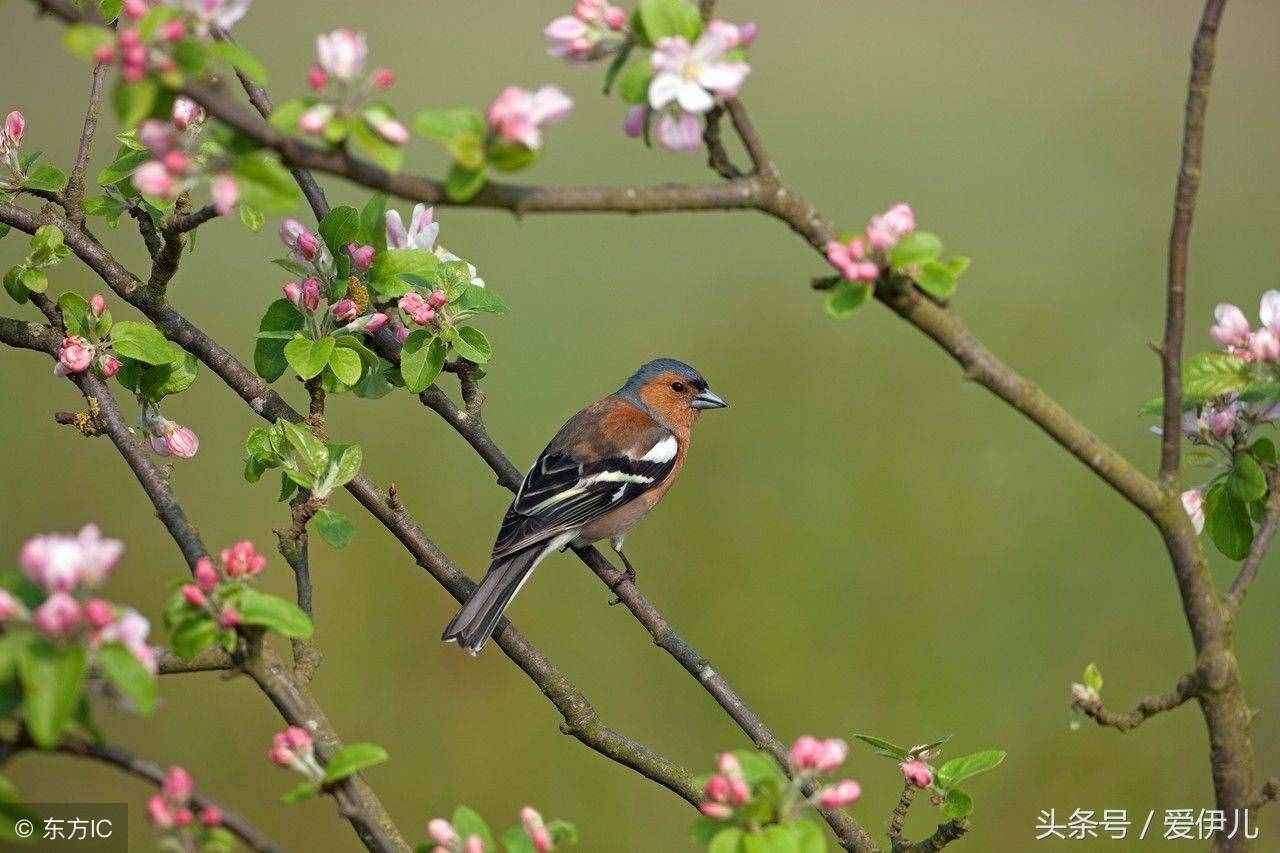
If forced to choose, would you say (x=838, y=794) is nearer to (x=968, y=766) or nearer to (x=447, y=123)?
(x=968, y=766)

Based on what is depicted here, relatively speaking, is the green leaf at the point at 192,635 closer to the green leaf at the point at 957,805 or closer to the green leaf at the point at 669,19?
the green leaf at the point at 669,19

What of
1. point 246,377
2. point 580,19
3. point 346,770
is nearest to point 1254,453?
point 580,19

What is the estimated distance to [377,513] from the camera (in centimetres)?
247

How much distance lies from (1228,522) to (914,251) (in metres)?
0.86

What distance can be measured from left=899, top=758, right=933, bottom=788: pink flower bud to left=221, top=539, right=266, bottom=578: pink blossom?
42.4 inches

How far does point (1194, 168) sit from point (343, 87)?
3.55 feet

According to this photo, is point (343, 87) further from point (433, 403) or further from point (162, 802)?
point (433, 403)

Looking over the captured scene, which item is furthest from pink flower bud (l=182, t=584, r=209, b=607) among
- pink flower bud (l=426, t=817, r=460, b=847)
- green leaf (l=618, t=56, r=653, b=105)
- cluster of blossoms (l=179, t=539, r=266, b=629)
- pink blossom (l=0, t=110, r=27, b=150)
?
pink blossom (l=0, t=110, r=27, b=150)

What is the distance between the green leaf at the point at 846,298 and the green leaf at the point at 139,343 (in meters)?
1.34

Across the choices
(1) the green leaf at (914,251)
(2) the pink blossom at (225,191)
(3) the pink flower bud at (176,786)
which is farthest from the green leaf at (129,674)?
(1) the green leaf at (914,251)

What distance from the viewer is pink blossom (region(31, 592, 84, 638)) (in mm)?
1312

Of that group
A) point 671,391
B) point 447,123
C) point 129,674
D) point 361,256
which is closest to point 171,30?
point 447,123

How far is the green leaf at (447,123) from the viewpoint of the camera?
4.88 feet

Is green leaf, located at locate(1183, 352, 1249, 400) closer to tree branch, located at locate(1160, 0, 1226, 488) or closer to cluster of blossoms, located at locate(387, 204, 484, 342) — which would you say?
tree branch, located at locate(1160, 0, 1226, 488)
